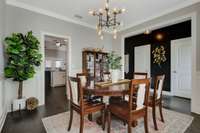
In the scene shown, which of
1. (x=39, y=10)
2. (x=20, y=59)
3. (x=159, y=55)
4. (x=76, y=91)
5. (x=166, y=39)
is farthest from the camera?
(x=159, y=55)

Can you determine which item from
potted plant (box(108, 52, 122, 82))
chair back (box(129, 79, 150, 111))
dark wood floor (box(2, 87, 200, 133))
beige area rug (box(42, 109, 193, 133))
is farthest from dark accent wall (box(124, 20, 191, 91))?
chair back (box(129, 79, 150, 111))

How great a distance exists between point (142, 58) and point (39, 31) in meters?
4.64

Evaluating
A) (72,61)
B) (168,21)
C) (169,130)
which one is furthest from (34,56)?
(168,21)

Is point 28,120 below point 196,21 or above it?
below

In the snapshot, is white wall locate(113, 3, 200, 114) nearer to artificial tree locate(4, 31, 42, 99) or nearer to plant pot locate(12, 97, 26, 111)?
artificial tree locate(4, 31, 42, 99)

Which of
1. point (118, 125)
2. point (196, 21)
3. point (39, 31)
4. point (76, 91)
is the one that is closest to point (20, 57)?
point (39, 31)

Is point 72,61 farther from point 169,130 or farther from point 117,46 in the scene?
point 169,130

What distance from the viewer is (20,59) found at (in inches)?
111

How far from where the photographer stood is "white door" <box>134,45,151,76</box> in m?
5.69

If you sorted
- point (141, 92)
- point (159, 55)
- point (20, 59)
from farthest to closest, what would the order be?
point (159, 55)
point (20, 59)
point (141, 92)

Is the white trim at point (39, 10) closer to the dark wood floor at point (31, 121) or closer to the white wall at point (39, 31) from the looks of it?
the white wall at point (39, 31)

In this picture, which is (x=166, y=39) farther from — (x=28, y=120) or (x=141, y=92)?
(x=28, y=120)

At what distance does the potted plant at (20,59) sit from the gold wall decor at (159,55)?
470 cm

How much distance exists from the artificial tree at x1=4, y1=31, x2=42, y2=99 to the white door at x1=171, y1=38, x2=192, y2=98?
496cm
